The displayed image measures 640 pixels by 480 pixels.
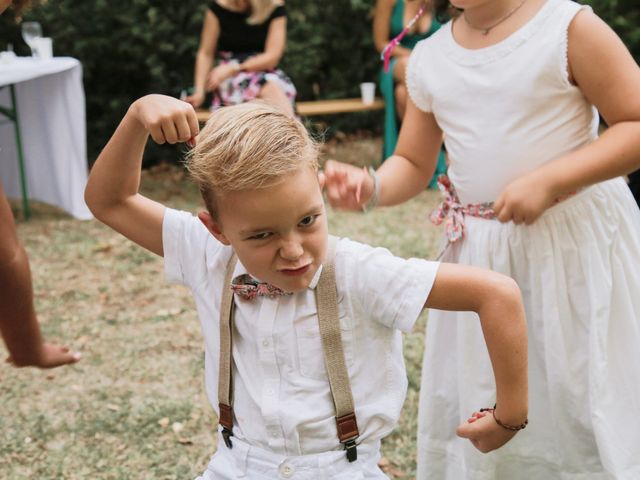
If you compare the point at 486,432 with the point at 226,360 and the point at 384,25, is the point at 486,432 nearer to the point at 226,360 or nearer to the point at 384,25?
the point at 226,360

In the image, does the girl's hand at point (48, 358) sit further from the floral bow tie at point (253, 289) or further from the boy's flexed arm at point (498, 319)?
the boy's flexed arm at point (498, 319)

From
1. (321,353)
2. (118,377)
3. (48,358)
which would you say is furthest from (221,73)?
(321,353)

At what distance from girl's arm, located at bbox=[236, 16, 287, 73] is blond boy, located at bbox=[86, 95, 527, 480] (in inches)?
172

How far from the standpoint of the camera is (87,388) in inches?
128

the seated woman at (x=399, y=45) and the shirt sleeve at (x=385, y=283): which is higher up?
the shirt sleeve at (x=385, y=283)

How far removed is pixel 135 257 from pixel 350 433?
11.4 feet

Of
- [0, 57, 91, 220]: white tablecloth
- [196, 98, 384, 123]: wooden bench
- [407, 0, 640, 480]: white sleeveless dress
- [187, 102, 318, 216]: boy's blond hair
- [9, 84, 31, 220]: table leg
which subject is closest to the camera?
[187, 102, 318, 216]: boy's blond hair

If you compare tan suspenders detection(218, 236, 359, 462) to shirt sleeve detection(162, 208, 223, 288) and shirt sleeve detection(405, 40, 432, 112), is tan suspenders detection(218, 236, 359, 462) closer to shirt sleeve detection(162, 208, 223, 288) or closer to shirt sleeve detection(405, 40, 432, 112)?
shirt sleeve detection(162, 208, 223, 288)

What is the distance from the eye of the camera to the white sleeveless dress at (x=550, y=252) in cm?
191

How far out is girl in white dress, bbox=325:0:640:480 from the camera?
1819 millimetres

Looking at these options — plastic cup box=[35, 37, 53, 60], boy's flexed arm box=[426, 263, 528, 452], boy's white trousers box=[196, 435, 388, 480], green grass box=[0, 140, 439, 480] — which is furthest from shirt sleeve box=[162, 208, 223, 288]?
plastic cup box=[35, 37, 53, 60]

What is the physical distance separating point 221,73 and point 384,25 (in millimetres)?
1452

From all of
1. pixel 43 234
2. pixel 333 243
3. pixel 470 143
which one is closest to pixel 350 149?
pixel 43 234

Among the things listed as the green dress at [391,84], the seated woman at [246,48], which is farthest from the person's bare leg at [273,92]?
the green dress at [391,84]
